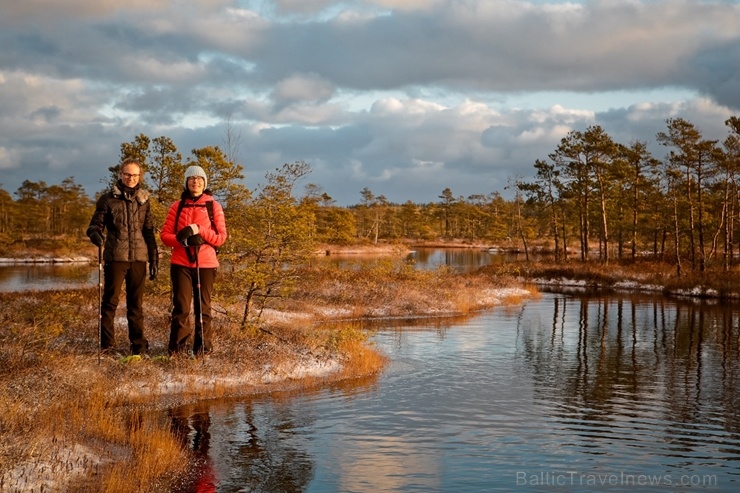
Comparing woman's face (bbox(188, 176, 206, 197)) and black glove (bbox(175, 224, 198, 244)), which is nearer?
black glove (bbox(175, 224, 198, 244))

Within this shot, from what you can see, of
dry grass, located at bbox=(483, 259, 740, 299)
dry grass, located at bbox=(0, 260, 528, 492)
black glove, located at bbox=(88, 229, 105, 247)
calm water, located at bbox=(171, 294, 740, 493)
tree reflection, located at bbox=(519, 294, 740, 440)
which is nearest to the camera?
dry grass, located at bbox=(0, 260, 528, 492)

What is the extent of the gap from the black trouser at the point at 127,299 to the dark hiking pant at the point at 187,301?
0.54 meters

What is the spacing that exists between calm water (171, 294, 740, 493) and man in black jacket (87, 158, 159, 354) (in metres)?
2.27

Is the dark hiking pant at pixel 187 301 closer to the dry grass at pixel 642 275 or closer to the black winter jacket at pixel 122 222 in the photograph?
the black winter jacket at pixel 122 222

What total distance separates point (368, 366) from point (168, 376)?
465cm

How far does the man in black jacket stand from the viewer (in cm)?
1101

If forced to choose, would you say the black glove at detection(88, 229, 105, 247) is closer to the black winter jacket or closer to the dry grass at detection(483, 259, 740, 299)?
the black winter jacket

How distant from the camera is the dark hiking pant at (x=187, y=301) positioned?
11.4 meters

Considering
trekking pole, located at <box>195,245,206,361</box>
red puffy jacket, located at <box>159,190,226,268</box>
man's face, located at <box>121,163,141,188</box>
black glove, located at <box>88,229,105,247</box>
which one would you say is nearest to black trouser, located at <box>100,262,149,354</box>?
black glove, located at <box>88,229,105,247</box>

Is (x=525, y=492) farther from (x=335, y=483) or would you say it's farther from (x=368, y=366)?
(x=368, y=366)

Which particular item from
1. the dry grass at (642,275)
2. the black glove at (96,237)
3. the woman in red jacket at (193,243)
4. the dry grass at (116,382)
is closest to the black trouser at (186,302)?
the woman in red jacket at (193,243)

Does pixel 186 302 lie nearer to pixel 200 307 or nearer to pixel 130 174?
pixel 200 307

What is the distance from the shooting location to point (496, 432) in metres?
9.97

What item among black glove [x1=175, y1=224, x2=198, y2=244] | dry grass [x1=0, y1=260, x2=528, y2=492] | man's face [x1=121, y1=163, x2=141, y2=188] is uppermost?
man's face [x1=121, y1=163, x2=141, y2=188]
